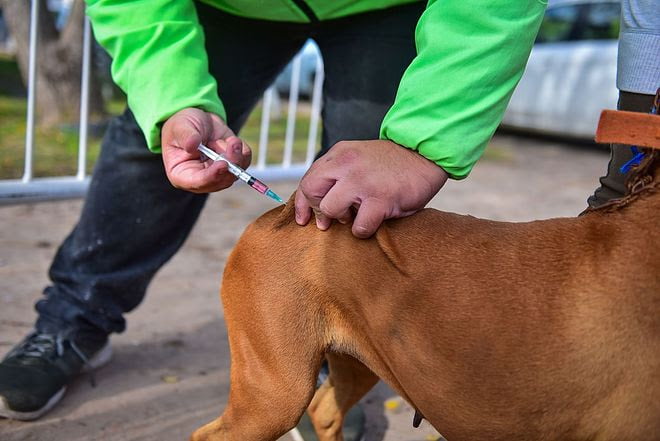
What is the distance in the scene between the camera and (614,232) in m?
1.74

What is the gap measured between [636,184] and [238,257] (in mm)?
1011

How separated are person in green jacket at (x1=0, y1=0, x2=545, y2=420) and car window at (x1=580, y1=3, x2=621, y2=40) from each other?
9540 millimetres

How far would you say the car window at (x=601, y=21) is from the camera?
11266 millimetres

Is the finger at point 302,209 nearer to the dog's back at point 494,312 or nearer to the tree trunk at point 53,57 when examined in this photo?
the dog's back at point 494,312

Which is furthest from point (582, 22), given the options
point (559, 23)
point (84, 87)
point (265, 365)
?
point (265, 365)

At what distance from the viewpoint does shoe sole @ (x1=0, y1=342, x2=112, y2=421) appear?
2.76m

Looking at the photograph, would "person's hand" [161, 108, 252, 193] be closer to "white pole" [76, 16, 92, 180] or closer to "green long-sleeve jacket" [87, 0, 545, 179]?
"green long-sleeve jacket" [87, 0, 545, 179]

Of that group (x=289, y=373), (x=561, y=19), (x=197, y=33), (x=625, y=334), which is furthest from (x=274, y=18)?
(x=561, y=19)

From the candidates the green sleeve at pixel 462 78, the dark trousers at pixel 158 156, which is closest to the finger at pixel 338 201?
the green sleeve at pixel 462 78

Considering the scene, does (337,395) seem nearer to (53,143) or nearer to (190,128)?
(190,128)

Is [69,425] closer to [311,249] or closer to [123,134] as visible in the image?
[123,134]

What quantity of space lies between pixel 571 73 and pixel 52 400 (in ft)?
32.8

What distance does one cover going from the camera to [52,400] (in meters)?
2.89

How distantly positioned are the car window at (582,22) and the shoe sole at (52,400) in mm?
9564
